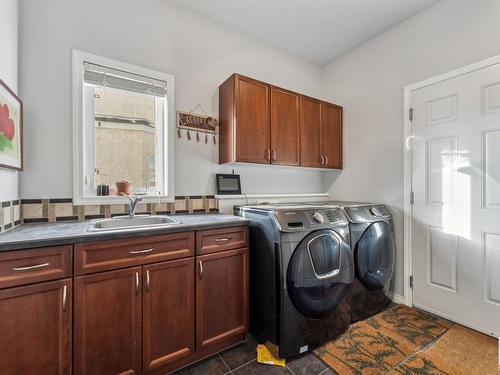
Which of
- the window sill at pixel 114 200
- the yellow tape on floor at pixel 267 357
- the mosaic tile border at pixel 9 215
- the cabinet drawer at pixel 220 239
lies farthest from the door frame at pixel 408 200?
the mosaic tile border at pixel 9 215

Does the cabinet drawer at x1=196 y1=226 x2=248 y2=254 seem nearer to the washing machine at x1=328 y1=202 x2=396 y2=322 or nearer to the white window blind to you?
the washing machine at x1=328 y1=202 x2=396 y2=322

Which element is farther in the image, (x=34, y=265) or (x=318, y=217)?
(x=318, y=217)

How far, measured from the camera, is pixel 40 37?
1.61 meters

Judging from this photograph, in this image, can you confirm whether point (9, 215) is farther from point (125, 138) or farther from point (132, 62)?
point (132, 62)

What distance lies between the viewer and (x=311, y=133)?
8.38 ft

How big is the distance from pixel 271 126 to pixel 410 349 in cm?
203

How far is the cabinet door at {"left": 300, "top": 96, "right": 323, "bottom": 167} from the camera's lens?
248 cm

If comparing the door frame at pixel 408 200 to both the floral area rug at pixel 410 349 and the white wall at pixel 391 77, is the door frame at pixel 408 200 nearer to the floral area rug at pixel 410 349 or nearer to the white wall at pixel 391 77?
the white wall at pixel 391 77

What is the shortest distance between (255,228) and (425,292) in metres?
1.71

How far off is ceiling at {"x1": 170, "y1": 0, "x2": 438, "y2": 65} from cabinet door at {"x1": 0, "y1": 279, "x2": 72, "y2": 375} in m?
2.38

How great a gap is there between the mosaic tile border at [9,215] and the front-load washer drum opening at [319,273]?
5.35ft

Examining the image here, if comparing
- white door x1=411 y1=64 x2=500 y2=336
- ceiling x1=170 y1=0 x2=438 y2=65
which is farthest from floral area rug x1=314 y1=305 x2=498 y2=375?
ceiling x1=170 y1=0 x2=438 y2=65

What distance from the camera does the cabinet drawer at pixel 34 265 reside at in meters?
0.99

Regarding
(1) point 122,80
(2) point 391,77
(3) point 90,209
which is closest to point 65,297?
(3) point 90,209
